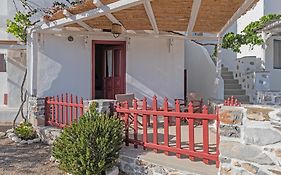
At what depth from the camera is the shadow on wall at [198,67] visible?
11859 mm

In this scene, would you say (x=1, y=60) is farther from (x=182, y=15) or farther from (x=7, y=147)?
(x=182, y=15)

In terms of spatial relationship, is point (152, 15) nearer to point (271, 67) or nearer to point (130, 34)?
point (130, 34)

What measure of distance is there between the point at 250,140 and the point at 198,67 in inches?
347

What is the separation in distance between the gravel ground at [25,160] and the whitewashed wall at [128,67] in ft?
6.47

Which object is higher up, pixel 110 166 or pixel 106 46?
pixel 106 46

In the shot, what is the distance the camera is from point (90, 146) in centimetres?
490

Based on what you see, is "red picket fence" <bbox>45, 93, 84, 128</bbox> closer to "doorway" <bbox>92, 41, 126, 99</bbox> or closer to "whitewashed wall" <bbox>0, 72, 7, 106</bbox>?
"doorway" <bbox>92, 41, 126, 99</bbox>

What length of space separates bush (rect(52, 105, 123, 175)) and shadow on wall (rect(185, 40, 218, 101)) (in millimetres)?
7234

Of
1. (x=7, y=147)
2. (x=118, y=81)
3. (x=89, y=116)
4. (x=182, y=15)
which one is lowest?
(x=7, y=147)

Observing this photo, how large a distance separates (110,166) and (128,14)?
3891mm

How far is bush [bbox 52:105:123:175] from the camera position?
15.7ft

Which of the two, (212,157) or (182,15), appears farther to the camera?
(182,15)

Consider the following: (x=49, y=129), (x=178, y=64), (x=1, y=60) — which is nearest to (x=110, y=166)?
(x=49, y=129)

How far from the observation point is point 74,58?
9.32m
